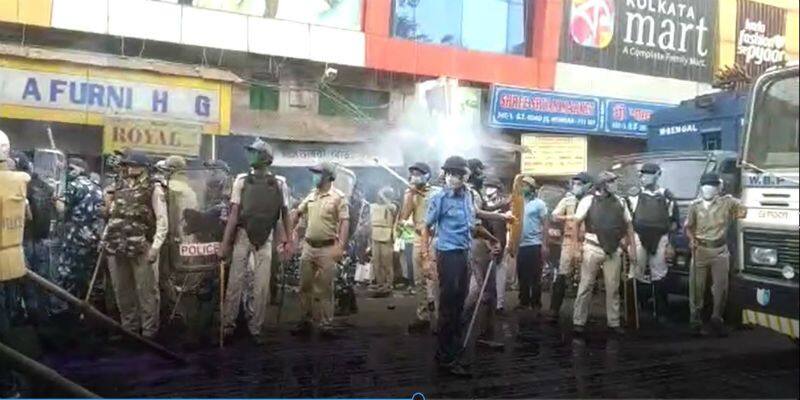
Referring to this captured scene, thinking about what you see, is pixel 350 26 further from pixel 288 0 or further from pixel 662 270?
pixel 662 270

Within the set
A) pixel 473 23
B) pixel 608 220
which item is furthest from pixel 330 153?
pixel 608 220

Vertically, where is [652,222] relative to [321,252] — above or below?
above

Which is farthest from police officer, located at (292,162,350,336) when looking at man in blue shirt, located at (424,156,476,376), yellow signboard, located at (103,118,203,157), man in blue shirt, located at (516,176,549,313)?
man in blue shirt, located at (516,176,549,313)

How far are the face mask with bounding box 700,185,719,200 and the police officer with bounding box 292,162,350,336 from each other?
2.84 m

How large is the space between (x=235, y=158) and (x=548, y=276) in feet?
12.2

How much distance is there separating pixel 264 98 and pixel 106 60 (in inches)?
63.7

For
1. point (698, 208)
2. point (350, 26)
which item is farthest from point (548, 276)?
point (350, 26)

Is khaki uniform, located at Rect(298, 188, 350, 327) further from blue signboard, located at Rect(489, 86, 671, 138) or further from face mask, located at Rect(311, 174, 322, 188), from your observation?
blue signboard, located at Rect(489, 86, 671, 138)

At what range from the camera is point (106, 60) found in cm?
561

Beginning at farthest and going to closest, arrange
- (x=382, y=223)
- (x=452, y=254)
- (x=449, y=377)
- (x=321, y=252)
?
1. (x=382, y=223)
2. (x=321, y=252)
3. (x=452, y=254)
4. (x=449, y=377)

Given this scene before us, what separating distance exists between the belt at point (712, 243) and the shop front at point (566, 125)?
895 millimetres

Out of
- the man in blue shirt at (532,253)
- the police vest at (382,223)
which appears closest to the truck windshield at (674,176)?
Result: the man in blue shirt at (532,253)

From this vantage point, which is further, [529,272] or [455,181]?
[529,272]

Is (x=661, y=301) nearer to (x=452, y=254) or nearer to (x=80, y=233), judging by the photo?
(x=452, y=254)
